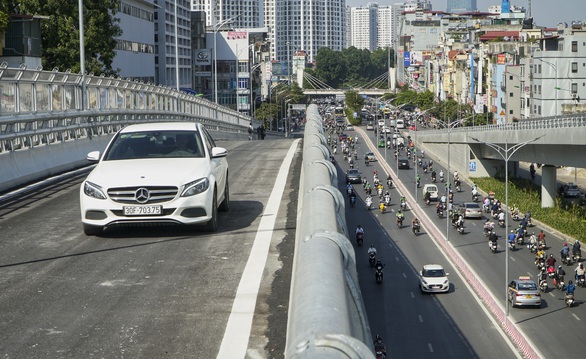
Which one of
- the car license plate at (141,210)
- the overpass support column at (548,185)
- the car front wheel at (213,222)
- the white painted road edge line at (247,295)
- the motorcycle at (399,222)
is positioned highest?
the car license plate at (141,210)

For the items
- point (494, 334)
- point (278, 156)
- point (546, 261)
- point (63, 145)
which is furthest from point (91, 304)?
point (546, 261)

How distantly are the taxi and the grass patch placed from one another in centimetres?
1689

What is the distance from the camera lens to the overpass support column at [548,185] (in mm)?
70938

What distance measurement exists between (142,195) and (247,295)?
3.30m

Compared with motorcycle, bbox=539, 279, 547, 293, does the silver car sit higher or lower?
higher

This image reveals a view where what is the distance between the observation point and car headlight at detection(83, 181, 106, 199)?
11.3 m

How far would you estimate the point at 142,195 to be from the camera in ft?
37.0

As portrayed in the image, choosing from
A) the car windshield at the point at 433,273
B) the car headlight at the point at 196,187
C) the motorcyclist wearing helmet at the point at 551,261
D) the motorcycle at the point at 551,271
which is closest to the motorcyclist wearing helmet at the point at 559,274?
the motorcycle at the point at 551,271

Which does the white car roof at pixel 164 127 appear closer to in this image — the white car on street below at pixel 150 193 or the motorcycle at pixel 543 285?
the white car on street below at pixel 150 193

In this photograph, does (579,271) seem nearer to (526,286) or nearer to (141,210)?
(526,286)

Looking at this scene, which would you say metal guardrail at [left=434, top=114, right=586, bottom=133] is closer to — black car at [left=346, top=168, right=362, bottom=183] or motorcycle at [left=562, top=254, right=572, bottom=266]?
motorcycle at [left=562, top=254, right=572, bottom=266]

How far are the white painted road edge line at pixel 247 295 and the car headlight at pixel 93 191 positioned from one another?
Result: 1891mm

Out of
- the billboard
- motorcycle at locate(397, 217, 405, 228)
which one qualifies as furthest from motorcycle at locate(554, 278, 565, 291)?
the billboard

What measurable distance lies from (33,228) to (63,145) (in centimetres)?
979
